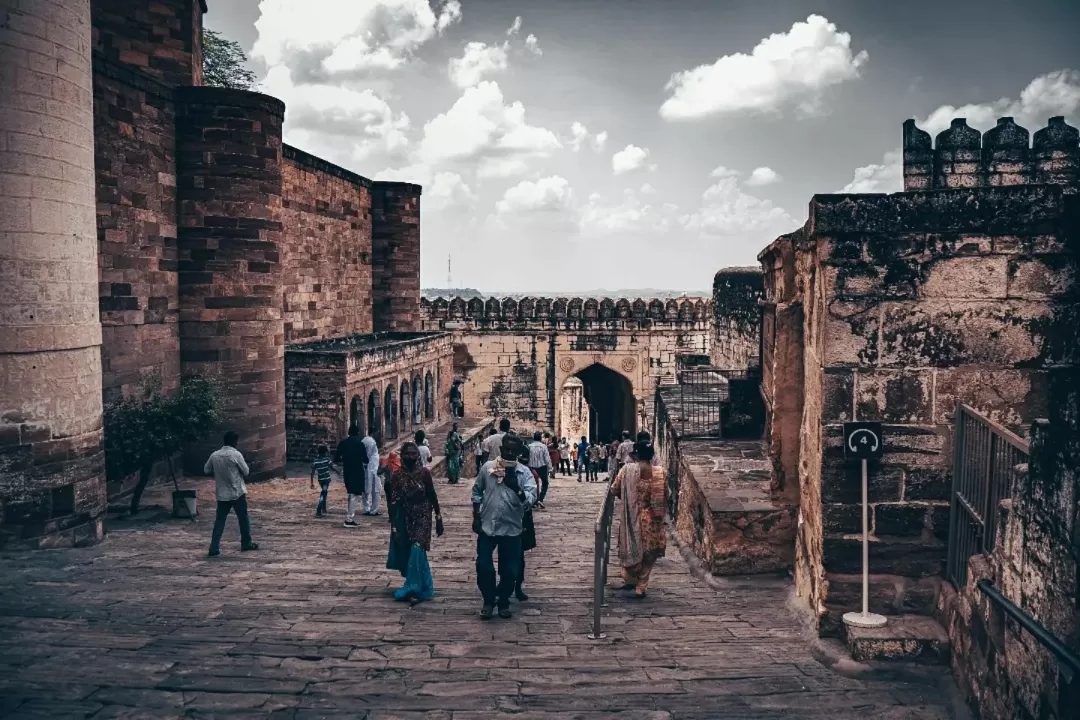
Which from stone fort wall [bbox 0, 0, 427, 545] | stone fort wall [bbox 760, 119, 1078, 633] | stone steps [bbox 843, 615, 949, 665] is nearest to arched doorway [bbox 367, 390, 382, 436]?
stone fort wall [bbox 0, 0, 427, 545]

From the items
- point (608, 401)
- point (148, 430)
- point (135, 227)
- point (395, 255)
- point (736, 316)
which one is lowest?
point (608, 401)

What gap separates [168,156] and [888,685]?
38.6ft

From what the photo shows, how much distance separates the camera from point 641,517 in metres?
6.12

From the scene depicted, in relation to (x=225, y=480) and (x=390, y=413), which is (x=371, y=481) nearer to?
(x=225, y=480)

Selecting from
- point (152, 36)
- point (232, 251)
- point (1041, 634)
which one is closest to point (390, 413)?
point (232, 251)

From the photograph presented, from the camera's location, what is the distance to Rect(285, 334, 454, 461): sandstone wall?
14.9 m

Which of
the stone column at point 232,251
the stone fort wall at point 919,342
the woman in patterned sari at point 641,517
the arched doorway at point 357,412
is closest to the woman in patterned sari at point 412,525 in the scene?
the woman in patterned sari at point 641,517

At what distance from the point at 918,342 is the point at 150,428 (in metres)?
8.50

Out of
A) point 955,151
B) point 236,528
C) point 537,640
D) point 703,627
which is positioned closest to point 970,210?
point 703,627

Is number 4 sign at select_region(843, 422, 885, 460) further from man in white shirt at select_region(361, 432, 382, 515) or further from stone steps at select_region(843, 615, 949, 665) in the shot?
man in white shirt at select_region(361, 432, 382, 515)

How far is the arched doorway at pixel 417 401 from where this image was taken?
65.3 feet

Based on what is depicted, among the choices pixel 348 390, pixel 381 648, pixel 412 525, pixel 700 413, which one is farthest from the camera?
pixel 348 390

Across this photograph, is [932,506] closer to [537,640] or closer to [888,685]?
[888,685]

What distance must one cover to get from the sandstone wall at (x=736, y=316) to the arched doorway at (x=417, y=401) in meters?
7.22
